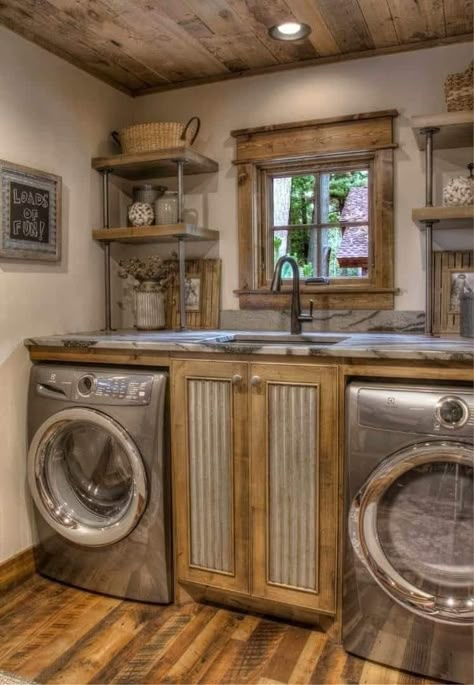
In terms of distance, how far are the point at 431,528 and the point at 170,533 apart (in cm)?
97

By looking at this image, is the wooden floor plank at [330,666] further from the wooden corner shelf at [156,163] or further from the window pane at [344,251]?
the wooden corner shelf at [156,163]

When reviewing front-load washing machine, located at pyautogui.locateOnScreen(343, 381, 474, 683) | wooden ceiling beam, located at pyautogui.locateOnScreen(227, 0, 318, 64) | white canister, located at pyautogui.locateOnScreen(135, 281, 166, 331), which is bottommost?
front-load washing machine, located at pyautogui.locateOnScreen(343, 381, 474, 683)

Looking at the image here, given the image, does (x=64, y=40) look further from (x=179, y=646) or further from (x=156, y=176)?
(x=179, y=646)

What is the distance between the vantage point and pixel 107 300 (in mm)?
2998

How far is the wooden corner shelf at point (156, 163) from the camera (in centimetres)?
270

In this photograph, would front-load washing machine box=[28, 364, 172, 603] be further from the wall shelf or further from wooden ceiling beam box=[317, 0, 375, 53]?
wooden ceiling beam box=[317, 0, 375, 53]

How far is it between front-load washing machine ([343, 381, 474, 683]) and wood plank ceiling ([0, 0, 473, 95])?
1480 millimetres

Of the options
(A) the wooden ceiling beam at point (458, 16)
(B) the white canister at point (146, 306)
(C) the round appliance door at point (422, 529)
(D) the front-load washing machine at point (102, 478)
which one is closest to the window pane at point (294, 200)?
(B) the white canister at point (146, 306)

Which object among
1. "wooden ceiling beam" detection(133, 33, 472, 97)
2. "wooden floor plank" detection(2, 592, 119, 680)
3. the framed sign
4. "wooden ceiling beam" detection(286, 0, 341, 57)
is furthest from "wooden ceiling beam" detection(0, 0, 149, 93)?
"wooden floor plank" detection(2, 592, 119, 680)

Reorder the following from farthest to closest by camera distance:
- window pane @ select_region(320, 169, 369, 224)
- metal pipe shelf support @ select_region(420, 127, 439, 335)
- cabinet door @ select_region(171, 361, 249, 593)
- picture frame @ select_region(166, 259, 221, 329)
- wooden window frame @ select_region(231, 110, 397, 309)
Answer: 1. picture frame @ select_region(166, 259, 221, 329)
2. window pane @ select_region(320, 169, 369, 224)
3. wooden window frame @ select_region(231, 110, 397, 309)
4. metal pipe shelf support @ select_region(420, 127, 439, 335)
5. cabinet door @ select_region(171, 361, 249, 593)

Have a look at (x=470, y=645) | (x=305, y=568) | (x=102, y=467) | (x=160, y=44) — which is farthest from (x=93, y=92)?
(x=470, y=645)

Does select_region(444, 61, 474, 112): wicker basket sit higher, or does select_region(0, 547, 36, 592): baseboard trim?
select_region(444, 61, 474, 112): wicker basket

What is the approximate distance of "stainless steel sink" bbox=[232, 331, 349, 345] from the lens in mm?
2488

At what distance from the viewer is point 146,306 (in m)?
2.94
